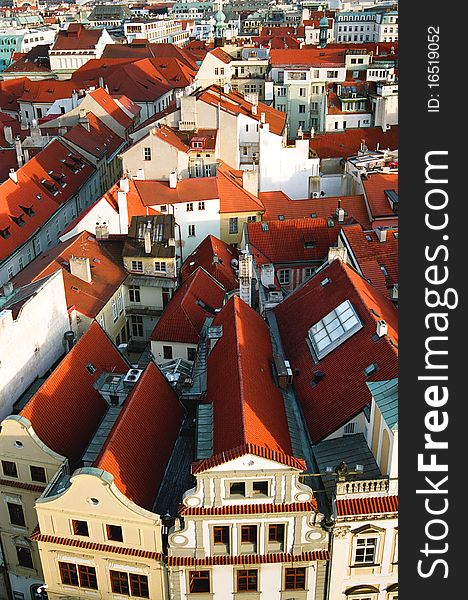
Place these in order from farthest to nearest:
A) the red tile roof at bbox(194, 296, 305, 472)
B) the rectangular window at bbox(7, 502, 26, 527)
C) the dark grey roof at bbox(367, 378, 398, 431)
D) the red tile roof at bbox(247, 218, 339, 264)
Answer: the red tile roof at bbox(247, 218, 339, 264), the rectangular window at bbox(7, 502, 26, 527), the red tile roof at bbox(194, 296, 305, 472), the dark grey roof at bbox(367, 378, 398, 431)

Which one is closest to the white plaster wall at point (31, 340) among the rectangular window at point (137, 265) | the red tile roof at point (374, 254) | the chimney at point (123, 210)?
the rectangular window at point (137, 265)

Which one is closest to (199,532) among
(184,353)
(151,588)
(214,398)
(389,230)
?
(151,588)

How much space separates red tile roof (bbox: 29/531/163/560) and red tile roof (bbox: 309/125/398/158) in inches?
2834

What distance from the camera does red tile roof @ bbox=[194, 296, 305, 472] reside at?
31.2 meters

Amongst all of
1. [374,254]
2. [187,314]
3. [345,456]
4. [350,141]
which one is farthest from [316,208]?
[345,456]

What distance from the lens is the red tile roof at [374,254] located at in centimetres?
5547

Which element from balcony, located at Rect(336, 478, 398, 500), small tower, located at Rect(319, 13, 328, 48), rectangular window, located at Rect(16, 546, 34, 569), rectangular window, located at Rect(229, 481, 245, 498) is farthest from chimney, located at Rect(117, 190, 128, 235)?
small tower, located at Rect(319, 13, 328, 48)

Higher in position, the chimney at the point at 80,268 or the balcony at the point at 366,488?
the chimney at the point at 80,268

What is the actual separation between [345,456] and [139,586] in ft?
38.0

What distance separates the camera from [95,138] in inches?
3932

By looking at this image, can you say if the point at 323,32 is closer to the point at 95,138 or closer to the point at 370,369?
the point at 95,138

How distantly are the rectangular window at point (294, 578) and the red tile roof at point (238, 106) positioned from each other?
63.6 meters

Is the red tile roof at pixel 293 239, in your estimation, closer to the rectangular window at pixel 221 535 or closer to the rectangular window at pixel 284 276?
the rectangular window at pixel 284 276

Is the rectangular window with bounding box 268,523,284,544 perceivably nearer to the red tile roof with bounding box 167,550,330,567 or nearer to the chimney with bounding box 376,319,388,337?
the red tile roof with bounding box 167,550,330,567
